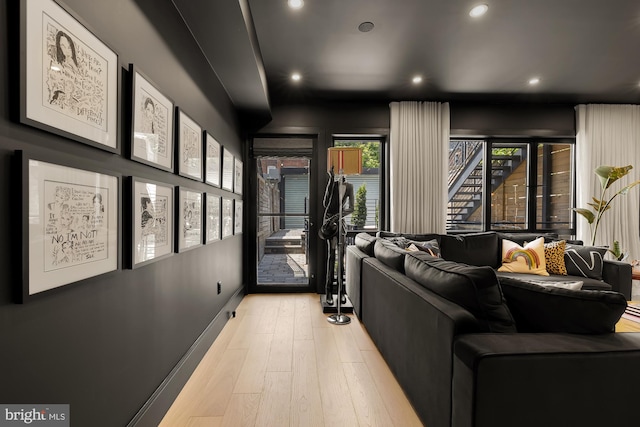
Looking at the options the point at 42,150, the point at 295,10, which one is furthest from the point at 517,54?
the point at 42,150

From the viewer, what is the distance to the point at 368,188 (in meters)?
4.35

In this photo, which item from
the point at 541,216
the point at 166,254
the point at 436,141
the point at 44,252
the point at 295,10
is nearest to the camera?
the point at 44,252

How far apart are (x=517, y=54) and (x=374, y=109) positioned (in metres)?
1.66

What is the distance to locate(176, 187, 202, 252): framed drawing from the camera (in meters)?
1.82

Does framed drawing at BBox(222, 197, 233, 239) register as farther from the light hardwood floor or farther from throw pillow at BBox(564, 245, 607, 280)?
throw pillow at BBox(564, 245, 607, 280)

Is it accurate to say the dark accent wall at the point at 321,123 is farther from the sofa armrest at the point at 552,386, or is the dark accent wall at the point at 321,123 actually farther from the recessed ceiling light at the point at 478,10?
the sofa armrest at the point at 552,386

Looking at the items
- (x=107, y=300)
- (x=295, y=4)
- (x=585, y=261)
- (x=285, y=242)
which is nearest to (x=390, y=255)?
(x=107, y=300)

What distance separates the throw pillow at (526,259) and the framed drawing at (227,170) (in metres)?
3.29

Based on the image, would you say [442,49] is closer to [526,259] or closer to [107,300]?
[526,259]

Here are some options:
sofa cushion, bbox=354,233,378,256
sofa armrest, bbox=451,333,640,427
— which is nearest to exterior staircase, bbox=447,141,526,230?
sofa cushion, bbox=354,233,378,256

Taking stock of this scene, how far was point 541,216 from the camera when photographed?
14.4 feet

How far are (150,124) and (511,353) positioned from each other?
1819 mm

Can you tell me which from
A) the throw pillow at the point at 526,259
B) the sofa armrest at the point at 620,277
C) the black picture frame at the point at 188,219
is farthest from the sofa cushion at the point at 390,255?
the sofa armrest at the point at 620,277

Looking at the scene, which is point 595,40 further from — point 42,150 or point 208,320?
point 208,320
